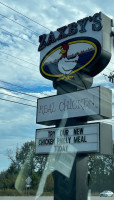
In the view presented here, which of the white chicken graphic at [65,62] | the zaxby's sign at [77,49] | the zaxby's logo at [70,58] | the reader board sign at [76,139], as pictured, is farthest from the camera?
the white chicken graphic at [65,62]

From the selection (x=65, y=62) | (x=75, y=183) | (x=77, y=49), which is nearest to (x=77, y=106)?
(x=65, y=62)

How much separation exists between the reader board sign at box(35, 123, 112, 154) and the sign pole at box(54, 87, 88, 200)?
17.7 inches

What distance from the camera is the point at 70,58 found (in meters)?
13.2

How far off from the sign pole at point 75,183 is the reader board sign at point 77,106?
0.59 metres

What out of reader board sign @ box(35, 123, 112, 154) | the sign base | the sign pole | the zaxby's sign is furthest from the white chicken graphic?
the sign base

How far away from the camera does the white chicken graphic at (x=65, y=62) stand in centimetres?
1301

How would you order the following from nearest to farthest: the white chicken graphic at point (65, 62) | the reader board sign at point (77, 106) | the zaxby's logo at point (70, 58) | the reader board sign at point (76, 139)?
1. the reader board sign at point (76, 139)
2. the reader board sign at point (77, 106)
3. the zaxby's logo at point (70, 58)
4. the white chicken graphic at point (65, 62)

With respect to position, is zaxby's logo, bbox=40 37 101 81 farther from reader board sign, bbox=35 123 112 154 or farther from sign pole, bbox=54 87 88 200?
reader board sign, bbox=35 123 112 154

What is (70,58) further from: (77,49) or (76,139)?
(76,139)

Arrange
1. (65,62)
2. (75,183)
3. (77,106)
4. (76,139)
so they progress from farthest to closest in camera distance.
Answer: (65,62) → (77,106) → (76,139) → (75,183)

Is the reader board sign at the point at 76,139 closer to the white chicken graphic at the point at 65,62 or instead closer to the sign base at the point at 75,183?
the sign base at the point at 75,183

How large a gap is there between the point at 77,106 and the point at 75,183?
3076 millimetres

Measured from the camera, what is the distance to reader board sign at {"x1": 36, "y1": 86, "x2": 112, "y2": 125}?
11445 mm

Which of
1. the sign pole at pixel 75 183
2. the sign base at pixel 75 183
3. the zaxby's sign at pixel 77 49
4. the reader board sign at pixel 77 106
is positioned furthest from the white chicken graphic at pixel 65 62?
the sign base at pixel 75 183
